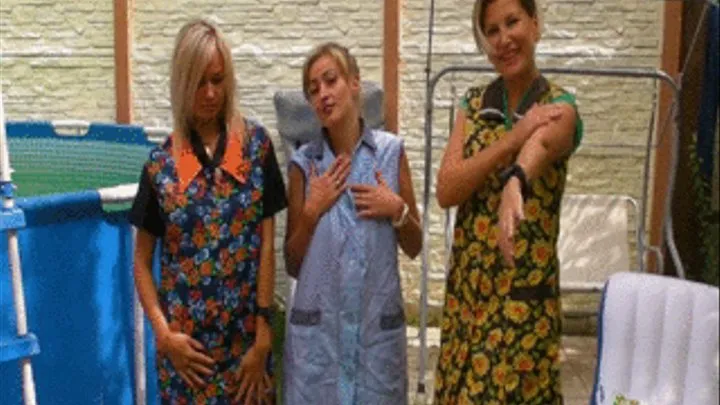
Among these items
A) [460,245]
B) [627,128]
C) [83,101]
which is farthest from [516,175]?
[83,101]

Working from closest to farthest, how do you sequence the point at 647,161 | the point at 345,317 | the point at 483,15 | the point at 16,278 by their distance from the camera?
the point at 483,15, the point at 345,317, the point at 16,278, the point at 647,161

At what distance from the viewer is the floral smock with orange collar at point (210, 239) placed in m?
2.49

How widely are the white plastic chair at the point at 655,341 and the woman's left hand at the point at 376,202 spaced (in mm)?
574

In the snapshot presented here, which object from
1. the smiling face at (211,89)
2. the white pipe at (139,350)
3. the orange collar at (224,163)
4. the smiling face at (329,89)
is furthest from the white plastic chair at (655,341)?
the white pipe at (139,350)

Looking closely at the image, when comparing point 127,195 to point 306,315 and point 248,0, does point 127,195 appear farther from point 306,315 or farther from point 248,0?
point 248,0

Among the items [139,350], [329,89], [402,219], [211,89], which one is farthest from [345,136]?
[139,350]

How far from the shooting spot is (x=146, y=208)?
2.52 m

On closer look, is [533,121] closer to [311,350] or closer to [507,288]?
[507,288]

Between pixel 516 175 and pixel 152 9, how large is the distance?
4591 mm

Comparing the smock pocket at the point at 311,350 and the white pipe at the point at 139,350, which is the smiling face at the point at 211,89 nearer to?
the smock pocket at the point at 311,350

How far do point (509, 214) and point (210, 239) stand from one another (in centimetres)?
81

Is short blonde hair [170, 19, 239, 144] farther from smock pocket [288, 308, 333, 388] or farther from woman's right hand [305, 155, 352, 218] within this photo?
smock pocket [288, 308, 333, 388]

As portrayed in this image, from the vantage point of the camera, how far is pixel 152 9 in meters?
6.25

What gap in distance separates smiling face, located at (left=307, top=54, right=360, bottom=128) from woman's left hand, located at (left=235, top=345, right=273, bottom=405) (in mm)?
617
